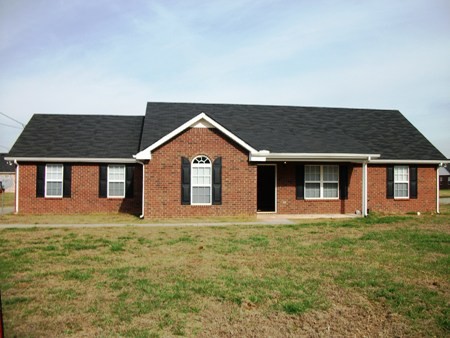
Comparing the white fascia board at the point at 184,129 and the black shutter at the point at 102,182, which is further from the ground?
the white fascia board at the point at 184,129

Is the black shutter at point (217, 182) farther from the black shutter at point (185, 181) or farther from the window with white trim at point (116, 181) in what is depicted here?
the window with white trim at point (116, 181)

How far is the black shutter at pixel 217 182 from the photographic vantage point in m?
17.1

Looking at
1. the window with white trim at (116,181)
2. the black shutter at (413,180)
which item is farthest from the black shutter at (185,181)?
the black shutter at (413,180)

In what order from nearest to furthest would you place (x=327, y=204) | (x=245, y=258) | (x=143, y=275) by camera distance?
(x=143, y=275)
(x=245, y=258)
(x=327, y=204)

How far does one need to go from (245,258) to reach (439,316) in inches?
167

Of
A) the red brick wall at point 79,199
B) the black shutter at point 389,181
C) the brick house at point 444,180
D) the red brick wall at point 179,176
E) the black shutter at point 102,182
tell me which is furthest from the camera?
the brick house at point 444,180

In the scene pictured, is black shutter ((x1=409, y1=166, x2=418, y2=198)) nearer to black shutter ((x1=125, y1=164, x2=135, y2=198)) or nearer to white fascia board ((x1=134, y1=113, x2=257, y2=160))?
white fascia board ((x1=134, y1=113, x2=257, y2=160))

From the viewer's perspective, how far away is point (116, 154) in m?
19.2

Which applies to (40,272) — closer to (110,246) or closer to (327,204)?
(110,246)

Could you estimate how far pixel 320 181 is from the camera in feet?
61.6

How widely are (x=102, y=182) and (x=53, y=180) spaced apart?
7.53 feet

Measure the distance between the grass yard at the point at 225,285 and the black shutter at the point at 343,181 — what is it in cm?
720

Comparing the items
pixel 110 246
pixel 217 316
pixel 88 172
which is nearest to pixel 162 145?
pixel 88 172

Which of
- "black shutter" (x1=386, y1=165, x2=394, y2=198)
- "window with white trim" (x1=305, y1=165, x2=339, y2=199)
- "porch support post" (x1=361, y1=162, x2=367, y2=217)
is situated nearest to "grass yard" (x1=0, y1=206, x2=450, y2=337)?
"porch support post" (x1=361, y1=162, x2=367, y2=217)
